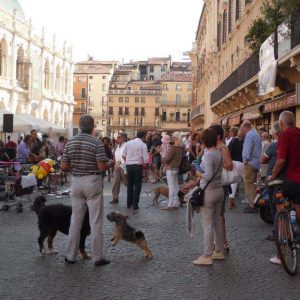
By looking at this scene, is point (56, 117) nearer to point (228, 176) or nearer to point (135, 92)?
point (135, 92)

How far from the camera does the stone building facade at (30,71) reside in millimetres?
56625

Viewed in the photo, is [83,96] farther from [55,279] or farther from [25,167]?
[55,279]

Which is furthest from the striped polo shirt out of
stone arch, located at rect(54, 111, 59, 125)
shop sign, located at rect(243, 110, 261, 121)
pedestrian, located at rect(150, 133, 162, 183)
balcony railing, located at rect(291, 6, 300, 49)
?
stone arch, located at rect(54, 111, 59, 125)

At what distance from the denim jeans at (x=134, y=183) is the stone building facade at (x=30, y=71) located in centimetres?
3201

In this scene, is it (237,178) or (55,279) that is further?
(237,178)

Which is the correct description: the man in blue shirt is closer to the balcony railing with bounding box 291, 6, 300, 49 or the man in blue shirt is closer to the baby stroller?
the balcony railing with bounding box 291, 6, 300, 49

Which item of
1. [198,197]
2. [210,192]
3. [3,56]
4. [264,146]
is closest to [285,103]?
[264,146]

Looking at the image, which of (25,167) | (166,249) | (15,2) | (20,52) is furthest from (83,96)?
(166,249)

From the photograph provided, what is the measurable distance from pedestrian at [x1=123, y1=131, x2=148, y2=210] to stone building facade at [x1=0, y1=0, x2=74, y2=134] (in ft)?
105

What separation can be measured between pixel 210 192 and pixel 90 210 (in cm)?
151

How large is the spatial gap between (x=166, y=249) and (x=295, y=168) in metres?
2.26

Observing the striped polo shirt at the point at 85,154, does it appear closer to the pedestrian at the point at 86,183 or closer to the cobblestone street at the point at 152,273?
the pedestrian at the point at 86,183

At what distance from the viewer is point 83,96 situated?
12706 cm

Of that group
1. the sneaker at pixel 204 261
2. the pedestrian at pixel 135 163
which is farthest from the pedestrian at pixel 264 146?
the sneaker at pixel 204 261
